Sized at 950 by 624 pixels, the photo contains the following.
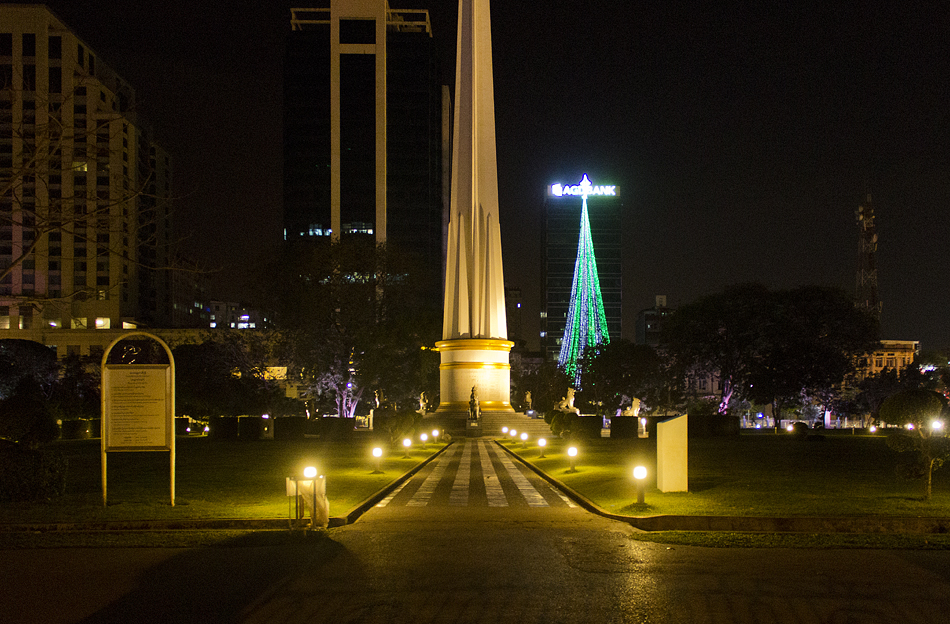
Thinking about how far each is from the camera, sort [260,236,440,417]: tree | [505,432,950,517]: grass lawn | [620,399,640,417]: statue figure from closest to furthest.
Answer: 1. [505,432,950,517]: grass lawn
2. [260,236,440,417]: tree
3. [620,399,640,417]: statue figure

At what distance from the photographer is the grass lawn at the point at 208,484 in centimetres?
1580

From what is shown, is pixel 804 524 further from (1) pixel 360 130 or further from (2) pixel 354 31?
(2) pixel 354 31

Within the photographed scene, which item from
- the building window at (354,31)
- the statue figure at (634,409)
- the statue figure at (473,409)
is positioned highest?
the building window at (354,31)

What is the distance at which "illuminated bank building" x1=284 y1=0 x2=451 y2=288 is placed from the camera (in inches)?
5650

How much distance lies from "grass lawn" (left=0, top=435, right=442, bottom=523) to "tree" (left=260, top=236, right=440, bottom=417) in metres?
24.6

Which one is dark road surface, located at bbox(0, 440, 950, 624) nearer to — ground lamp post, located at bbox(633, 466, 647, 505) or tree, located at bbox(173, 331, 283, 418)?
ground lamp post, located at bbox(633, 466, 647, 505)

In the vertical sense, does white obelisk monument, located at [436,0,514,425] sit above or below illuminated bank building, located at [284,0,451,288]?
below

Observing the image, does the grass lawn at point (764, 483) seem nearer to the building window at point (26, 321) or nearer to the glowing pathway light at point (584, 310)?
the glowing pathway light at point (584, 310)

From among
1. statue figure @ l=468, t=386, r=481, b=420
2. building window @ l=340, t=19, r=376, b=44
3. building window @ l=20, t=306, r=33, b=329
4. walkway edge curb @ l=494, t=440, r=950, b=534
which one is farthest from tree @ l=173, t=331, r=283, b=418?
building window @ l=340, t=19, r=376, b=44

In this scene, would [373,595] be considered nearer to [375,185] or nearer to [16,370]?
[16,370]

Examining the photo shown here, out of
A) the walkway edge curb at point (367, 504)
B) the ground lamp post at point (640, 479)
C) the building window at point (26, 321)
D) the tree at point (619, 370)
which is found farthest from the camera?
the building window at point (26, 321)

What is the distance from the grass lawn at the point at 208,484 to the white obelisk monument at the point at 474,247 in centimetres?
2500

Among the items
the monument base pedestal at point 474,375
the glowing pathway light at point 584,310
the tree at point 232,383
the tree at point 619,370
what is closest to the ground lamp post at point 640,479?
the monument base pedestal at point 474,375

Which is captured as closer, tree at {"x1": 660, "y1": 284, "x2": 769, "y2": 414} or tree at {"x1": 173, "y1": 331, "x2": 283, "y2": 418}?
tree at {"x1": 173, "y1": 331, "x2": 283, "y2": 418}
